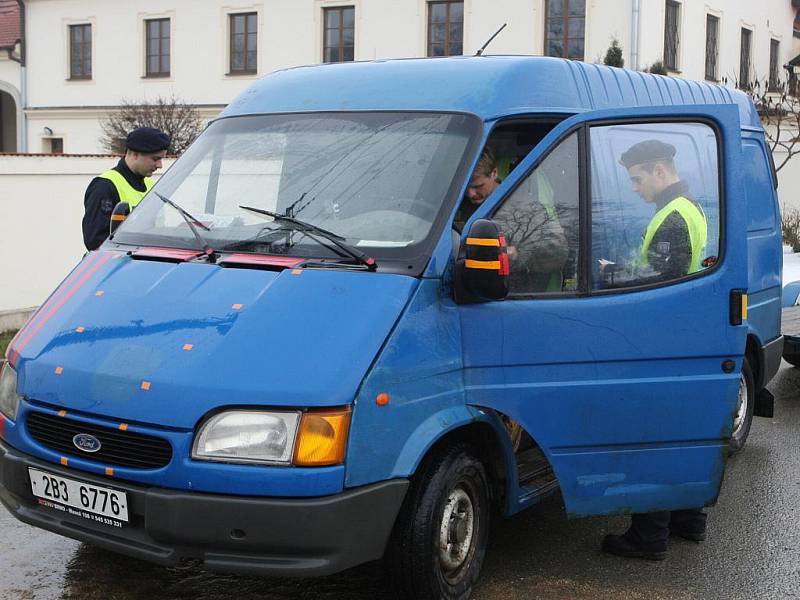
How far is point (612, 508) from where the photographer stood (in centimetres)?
479

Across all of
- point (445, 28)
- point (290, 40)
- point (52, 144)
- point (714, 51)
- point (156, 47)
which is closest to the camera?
point (445, 28)

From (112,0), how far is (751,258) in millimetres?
34269

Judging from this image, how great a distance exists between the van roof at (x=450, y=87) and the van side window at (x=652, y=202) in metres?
0.34

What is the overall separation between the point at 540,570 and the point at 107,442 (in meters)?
2.12

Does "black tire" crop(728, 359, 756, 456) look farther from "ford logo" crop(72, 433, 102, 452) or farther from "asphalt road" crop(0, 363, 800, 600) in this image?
"ford logo" crop(72, 433, 102, 452)

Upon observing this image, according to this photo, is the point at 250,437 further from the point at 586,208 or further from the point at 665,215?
the point at 665,215

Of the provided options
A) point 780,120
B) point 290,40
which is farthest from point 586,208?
point 290,40

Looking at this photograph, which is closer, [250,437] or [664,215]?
[250,437]

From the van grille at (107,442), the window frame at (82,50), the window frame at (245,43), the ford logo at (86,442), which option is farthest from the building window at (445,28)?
the ford logo at (86,442)

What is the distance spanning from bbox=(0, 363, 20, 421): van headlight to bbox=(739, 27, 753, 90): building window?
34.4m

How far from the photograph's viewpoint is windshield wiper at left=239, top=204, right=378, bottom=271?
4324 mm

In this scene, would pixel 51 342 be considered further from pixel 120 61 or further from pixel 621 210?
pixel 120 61

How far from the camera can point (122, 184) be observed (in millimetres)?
7121

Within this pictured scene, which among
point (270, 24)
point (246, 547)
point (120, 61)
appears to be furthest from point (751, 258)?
point (120, 61)
